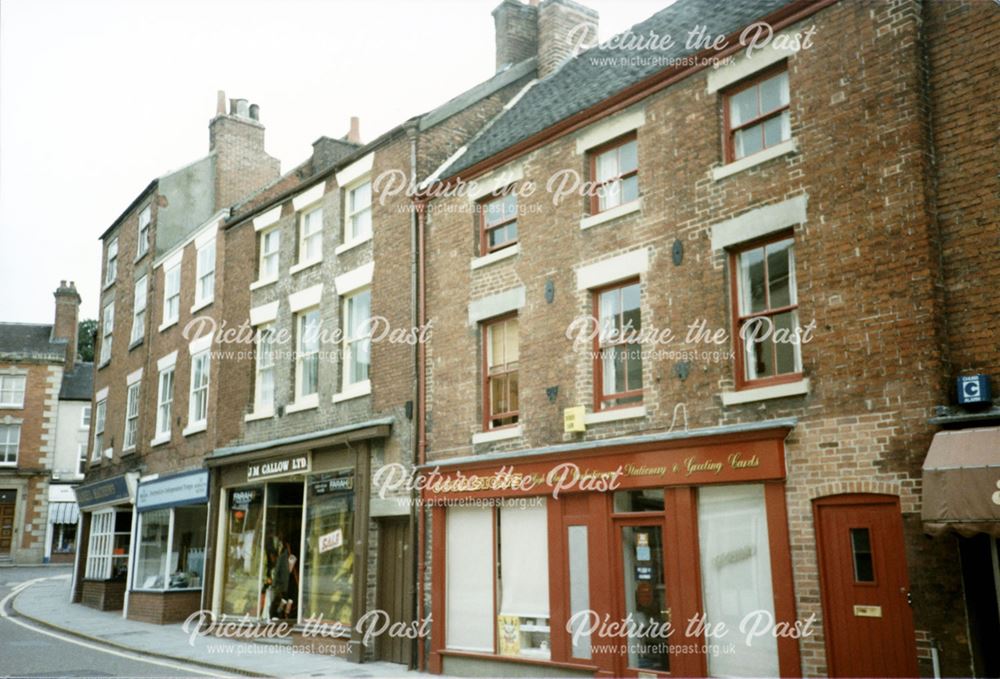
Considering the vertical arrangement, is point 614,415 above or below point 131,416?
below

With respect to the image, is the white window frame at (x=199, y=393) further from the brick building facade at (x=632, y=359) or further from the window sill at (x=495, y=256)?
the window sill at (x=495, y=256)

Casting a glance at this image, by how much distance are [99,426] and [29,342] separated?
23.3m

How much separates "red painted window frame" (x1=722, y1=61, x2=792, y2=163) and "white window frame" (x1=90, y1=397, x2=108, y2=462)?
76.6 feet

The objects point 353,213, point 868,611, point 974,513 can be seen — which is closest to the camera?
point 974,513

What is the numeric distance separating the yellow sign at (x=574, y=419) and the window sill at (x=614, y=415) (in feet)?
0.20

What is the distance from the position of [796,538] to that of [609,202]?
5735 millimetres

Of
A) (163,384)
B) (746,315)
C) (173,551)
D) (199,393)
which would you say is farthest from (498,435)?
(163,384)

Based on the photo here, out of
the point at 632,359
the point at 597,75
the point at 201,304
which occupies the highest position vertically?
the point at 597,75

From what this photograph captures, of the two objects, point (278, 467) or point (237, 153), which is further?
point (237, 153)

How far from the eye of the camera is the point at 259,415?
2006 centimetres

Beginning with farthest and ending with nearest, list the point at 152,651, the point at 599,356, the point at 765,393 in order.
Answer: the point at 152,651 → the point at 599,356 → the point at 765,393

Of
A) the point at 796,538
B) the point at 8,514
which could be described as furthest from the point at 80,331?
the point at 796,538

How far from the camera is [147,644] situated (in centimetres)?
1766

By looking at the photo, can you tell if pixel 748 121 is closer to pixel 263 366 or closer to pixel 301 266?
pixel 301 266
